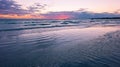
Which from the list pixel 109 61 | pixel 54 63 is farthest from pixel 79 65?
pixel 109 61

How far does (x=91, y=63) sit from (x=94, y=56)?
4.31ft

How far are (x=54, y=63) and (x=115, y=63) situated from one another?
296 cm

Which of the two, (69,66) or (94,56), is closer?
(69,66)

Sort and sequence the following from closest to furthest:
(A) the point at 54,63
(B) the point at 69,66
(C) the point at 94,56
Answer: (B) the point at 69,66
(A) the point at 54,63
(C) the point at 94,56

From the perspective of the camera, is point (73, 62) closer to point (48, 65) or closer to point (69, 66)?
point (69, 66)

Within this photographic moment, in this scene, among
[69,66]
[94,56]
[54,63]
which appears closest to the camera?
[69,66]

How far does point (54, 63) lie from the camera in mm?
7168

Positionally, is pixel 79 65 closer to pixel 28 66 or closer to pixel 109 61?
pixel 109 61

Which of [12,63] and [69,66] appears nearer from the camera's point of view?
[69,66]

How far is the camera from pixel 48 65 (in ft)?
22.6

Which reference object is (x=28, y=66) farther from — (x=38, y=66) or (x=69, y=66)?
(x=69, y=66)

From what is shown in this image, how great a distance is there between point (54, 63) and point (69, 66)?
835 mm

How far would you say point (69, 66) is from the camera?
6727mm

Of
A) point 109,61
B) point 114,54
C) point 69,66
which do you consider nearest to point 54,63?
point 69,66
